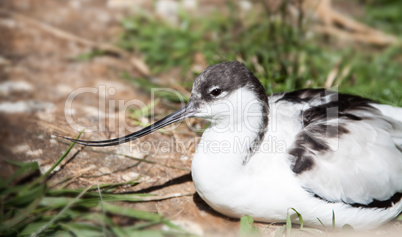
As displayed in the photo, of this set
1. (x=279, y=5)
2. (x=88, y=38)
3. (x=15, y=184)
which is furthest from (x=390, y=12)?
(x=15, y=184)

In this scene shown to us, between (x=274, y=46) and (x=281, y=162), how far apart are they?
7.50 ft

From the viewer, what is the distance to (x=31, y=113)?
3.94 meters

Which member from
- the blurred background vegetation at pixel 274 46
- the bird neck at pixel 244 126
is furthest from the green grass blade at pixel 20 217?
the blurred background vegetation at pixel 274 46

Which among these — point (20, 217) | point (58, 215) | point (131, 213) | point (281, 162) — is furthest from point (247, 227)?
point (20, 217)

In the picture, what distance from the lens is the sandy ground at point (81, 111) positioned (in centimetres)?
329

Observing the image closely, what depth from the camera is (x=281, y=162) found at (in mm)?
2855

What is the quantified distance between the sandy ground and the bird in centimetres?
28

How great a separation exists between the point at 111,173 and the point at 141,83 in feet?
4.46

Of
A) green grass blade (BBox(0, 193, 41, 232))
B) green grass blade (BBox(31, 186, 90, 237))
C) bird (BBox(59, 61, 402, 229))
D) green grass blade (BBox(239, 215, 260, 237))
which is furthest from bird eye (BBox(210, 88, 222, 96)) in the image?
green grass blade (BBox(0, 193, 41, 232))

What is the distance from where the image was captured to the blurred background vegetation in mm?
4457

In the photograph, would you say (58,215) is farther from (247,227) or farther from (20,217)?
(247,227)

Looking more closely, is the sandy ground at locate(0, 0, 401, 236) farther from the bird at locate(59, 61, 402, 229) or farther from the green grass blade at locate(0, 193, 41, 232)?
the green grass blade at locate(0, 193, 41, 232)

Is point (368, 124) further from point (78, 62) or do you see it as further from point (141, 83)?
point (78, 62)

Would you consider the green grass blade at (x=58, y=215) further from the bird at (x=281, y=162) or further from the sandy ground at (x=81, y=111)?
the bird at (x=281, y=162)
